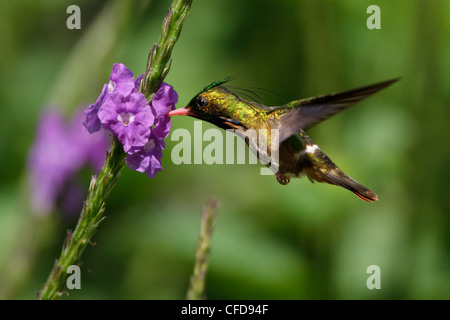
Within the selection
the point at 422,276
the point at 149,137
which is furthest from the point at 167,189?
the point at 149,137

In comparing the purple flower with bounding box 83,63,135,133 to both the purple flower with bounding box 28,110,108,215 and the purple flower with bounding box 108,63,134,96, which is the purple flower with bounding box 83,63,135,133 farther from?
the purple flower with bounding box 28,110,108,215

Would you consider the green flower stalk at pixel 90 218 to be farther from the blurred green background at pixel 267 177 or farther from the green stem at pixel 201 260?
the blurred green background at pixel 267 177

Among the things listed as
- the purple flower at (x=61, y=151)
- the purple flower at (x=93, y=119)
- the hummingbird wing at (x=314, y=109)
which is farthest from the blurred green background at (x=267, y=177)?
the hummingbird wing at (x=314, y=109)

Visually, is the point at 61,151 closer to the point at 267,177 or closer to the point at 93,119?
the point at 267,177

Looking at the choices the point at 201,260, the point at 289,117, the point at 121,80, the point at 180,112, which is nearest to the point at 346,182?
the point at 289,117

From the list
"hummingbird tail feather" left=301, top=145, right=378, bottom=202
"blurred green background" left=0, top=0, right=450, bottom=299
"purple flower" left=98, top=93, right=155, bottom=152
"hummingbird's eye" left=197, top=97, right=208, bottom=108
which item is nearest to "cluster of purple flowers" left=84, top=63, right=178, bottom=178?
"purple flower" left=98, top=93, right=155, bottom=152

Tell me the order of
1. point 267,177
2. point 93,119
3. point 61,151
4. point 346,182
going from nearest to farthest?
point 93,119 → point 346,182 → point 61,151 → point 267,177
